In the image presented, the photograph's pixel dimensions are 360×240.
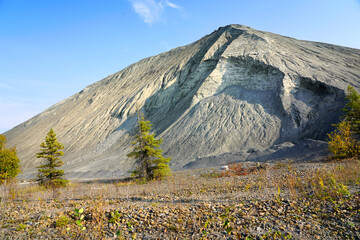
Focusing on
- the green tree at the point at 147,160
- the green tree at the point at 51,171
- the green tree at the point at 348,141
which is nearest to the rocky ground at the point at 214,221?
the green tree at the point at 51,171

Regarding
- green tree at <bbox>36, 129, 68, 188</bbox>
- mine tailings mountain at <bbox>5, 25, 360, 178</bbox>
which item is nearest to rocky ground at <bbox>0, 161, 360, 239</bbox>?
green tree at <bbox>36, 129, 68, 188</bbox>

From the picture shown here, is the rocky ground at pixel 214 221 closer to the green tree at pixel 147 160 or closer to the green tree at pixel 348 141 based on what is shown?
the green tree at pixel 147 160

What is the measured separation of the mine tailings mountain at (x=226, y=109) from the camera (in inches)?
1192

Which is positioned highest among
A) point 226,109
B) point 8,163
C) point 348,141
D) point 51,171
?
point 226,109

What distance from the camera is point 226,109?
36.5 m

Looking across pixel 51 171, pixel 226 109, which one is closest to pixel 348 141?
pixel 226 109

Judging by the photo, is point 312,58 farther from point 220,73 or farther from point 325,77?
point 220,73

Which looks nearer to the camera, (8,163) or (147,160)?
(147,160)

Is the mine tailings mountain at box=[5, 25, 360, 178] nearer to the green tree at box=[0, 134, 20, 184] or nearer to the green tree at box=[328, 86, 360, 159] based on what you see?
the green tree at box=[328, 86, 360, 159]

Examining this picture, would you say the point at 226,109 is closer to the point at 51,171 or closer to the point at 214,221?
the point at 51,171

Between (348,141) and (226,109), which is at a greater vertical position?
(226,109)

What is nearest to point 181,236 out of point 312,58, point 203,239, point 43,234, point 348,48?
point 203,239

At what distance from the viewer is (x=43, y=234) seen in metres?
5.08

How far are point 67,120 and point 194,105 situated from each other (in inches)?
1507
